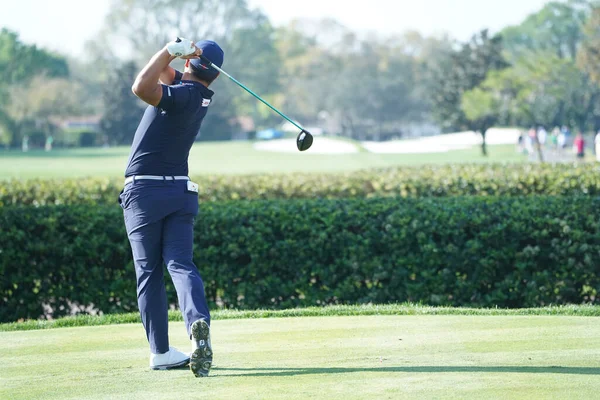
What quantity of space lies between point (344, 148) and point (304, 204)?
2217 inches

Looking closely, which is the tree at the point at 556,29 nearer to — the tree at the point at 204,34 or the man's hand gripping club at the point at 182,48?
the tree at the point at 204,34

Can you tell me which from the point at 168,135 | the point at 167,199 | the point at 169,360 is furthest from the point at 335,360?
the point at 168,135

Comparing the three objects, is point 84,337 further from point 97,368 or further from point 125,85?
point 125,85

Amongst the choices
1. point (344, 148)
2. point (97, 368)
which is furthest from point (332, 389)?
point (344, 148)

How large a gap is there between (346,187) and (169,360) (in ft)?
28.3

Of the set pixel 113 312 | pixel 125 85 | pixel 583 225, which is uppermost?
pixel 125 85

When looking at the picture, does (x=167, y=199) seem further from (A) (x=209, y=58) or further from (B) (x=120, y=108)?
(B) (x=120, y=108)

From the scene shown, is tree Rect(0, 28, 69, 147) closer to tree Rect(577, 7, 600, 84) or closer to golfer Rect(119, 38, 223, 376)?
tree Rect(577, 7, 600, 84)

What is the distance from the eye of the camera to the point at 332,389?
14.6 ft

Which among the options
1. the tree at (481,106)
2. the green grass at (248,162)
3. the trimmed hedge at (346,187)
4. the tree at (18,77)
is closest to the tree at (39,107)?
the tree at (18,77)

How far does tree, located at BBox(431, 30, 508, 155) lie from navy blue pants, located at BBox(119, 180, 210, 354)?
59.4 m

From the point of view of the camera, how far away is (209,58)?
17.8 ft

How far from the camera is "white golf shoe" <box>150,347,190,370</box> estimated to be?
5234 millimetres

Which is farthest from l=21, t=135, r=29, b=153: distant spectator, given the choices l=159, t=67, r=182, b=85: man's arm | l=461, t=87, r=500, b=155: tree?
l=159, t=67, r=182, b=85: man's arm
